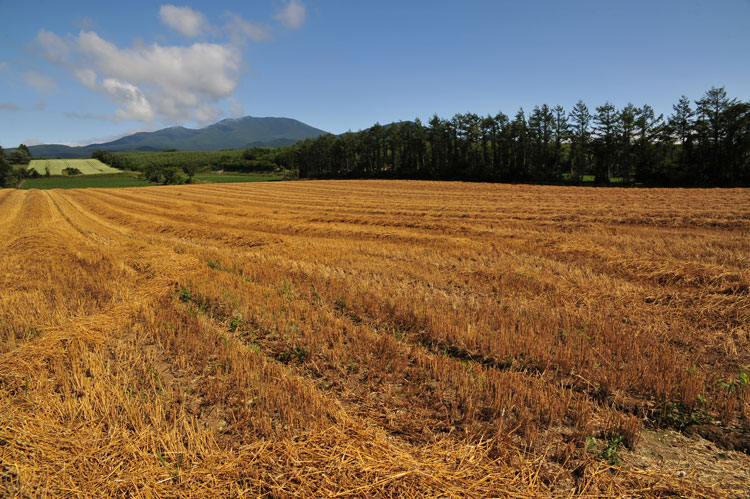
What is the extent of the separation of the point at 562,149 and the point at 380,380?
74.1m

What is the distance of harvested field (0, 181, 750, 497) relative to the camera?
273cm

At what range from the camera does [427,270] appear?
28.6 feet

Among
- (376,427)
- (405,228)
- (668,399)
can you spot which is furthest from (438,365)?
(405,228)

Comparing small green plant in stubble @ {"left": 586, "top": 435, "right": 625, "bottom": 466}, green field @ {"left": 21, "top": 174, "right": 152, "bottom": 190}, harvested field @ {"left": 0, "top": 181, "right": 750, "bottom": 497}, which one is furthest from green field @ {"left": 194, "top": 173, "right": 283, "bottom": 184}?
small green plant in stubble @ {"left": 586, "top": 435, "right": 625, "bottom": 466}

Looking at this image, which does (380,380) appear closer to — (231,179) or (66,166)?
(231,179)

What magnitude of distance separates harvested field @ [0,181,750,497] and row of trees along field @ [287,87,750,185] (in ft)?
191

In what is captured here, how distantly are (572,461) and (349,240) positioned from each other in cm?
1130

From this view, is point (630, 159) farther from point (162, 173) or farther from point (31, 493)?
point (162, 173)

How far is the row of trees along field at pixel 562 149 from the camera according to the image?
161ft

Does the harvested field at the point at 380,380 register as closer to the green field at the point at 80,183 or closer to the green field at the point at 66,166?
the green field at the point at 80,183

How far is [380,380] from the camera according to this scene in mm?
4070

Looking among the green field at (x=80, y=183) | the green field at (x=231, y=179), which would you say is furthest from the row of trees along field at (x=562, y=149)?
the green field at (x=80, y=183)

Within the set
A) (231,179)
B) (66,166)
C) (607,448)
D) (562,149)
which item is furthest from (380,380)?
(66,166)

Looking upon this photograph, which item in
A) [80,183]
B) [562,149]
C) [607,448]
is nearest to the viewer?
[607,448]
